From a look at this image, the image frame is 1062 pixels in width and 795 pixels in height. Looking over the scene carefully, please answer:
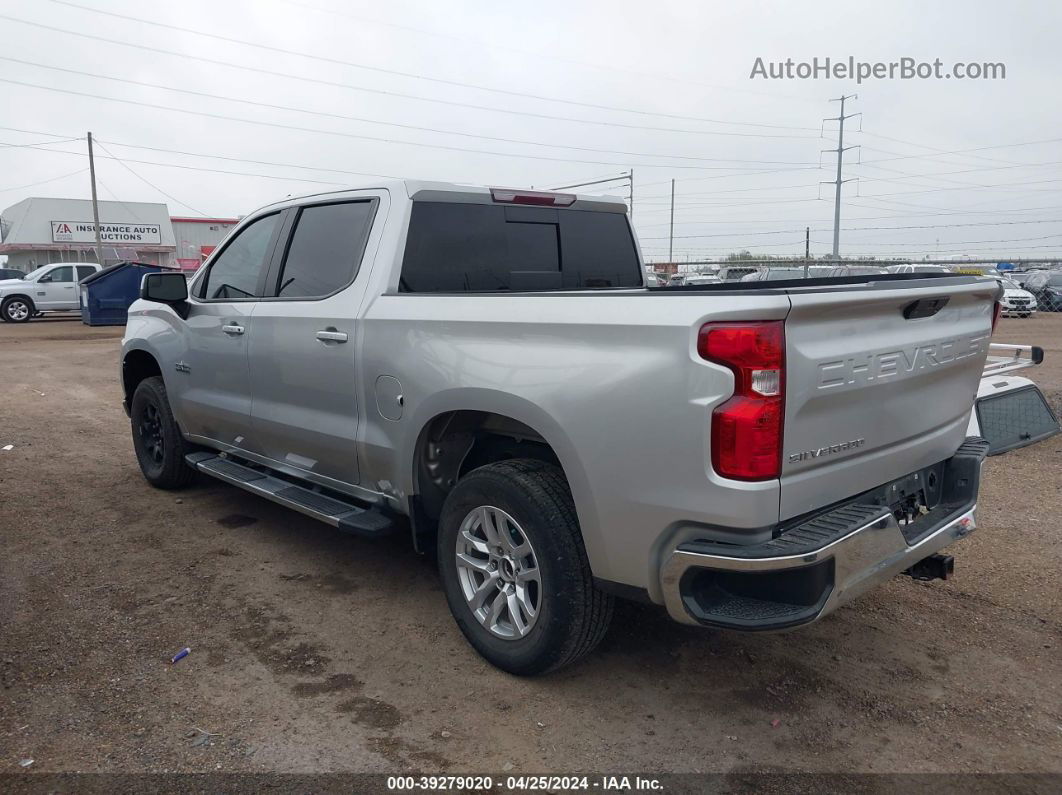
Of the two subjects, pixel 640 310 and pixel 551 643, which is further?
pixel 551 643

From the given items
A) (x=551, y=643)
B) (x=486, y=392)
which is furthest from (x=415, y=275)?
(x=551, y=643)

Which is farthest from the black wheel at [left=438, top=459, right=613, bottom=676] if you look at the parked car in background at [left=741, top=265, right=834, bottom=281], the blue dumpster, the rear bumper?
the blue dumpster

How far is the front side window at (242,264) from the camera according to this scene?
488 cm

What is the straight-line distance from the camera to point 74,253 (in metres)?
48.9

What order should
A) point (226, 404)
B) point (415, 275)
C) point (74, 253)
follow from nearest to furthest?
point (415, 275)
point (226, 404)
point (74, 253)

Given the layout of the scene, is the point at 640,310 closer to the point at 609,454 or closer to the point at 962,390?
the point at 609,454

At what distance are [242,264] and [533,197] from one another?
1862 millimetres

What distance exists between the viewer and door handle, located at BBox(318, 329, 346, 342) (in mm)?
4020

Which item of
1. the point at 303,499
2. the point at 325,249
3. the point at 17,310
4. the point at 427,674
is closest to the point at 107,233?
the point at 17,310

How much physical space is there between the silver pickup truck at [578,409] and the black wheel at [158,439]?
0.86m

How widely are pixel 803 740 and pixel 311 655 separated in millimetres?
2036

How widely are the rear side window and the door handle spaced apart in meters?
0.24

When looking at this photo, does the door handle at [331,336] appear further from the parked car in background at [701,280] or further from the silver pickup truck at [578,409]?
the parked car in background at [701,280]

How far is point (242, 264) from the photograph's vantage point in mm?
5059
